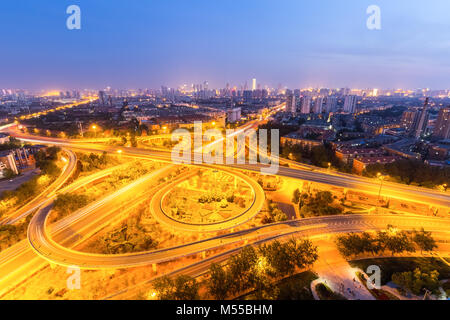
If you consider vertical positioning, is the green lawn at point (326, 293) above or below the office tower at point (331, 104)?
below

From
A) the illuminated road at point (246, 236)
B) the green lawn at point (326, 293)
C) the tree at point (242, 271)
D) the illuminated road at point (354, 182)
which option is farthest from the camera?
the illuminated road at point (354, 182)

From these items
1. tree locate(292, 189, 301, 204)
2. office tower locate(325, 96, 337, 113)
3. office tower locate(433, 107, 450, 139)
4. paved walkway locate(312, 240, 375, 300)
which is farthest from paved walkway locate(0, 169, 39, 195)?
office tower locate(325, 96, 337, 113)

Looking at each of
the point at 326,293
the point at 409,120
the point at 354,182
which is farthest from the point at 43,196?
the point at 409,120

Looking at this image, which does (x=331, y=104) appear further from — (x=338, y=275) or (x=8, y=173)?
(x=8, y=173)

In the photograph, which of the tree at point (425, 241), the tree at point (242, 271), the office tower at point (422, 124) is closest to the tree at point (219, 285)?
the tree at point (242, 271)

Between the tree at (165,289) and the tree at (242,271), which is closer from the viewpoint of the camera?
the tree at (165,289)

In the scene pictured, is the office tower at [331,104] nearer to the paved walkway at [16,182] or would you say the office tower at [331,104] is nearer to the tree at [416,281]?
the tree at [416,281]

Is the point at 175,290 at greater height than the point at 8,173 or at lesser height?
lesser
